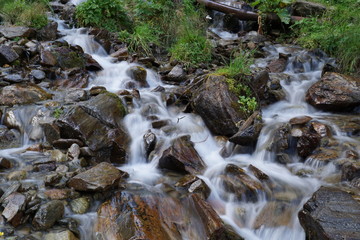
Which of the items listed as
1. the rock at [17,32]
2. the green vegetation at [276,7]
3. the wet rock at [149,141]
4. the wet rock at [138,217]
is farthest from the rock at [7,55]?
the green vegetation at [276,7]

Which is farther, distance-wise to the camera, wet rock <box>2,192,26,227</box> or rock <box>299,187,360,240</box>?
wet rock <box>2,192,26,227</box>

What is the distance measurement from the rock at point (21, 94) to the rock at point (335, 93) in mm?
5301

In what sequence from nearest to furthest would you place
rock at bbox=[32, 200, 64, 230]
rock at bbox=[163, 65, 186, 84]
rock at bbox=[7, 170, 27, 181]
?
rock at bbox=[32, 200, 64, 230], rock at bbox=[7, 170, 27, 181], rock at bbox=[163, 65, 186, 84]

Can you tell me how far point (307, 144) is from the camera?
485cm

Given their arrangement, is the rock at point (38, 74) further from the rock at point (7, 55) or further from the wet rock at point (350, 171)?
the wet rock at point (350, 171)

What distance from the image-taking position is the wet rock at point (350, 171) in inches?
164

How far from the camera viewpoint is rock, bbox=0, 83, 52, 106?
555 cm

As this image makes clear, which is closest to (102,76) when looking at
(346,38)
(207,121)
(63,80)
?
(63,80)

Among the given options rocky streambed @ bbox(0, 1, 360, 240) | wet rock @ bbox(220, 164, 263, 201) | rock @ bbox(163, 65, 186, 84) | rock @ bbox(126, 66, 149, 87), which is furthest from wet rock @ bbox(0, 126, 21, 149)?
rock @ bbox(163, 65, 186, 84)

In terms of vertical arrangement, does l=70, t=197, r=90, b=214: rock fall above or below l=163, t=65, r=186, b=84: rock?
above

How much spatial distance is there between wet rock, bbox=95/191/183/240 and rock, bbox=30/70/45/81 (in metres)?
4.13

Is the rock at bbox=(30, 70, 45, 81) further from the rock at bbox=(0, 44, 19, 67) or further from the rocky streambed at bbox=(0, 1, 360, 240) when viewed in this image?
the rock at bbox=(0, 44, 19, 67)

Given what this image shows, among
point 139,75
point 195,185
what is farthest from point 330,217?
point 139,75

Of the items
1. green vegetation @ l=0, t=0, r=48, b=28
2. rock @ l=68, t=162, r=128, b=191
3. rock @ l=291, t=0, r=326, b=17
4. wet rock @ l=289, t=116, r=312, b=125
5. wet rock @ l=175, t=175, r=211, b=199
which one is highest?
rock @ l=291, t=0, r=326, b=17
